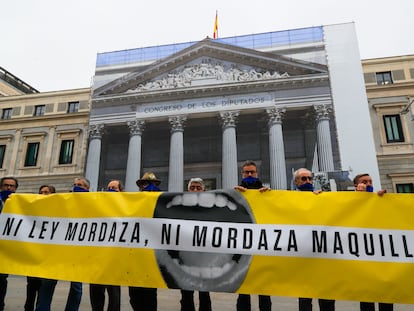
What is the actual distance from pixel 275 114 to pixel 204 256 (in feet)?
64.7

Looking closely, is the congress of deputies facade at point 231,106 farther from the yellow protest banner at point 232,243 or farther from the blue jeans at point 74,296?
the blue jeans at point 74,296

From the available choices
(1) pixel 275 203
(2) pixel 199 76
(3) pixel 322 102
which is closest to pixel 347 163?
(3) pixel 322 102

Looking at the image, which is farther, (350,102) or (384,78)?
(384,78)

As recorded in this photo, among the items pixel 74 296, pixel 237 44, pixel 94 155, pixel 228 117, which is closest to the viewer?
pixel 74 296

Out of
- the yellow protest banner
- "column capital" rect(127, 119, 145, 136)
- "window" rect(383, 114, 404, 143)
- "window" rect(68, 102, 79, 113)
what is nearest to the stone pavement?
the yellow protest banner

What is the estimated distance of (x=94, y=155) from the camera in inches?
936

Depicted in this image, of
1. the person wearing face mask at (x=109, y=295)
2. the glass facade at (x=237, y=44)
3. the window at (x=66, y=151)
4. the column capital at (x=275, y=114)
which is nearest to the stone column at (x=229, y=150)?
the column capital at (x=275, y=114)

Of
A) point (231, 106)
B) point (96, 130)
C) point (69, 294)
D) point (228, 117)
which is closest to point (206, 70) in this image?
point (231, 106)

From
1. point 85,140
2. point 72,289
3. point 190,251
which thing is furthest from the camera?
point 85,140

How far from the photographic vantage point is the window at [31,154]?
91.8ft

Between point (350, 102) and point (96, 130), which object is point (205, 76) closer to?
point (96, 130)

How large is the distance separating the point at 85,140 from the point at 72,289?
82.0ft

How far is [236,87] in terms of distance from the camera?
23.3m

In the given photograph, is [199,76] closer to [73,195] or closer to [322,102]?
[322,102]
